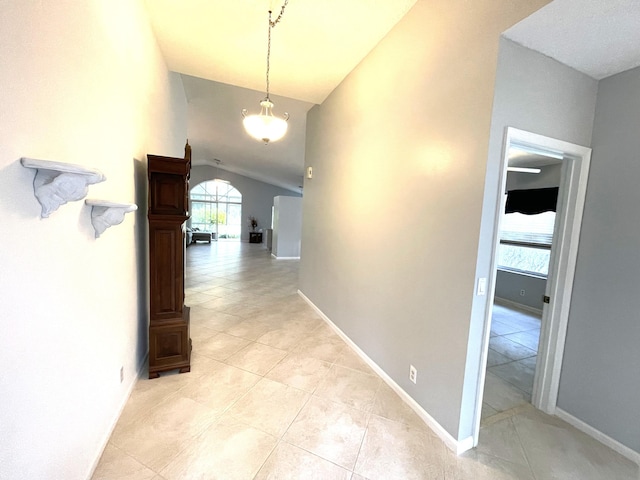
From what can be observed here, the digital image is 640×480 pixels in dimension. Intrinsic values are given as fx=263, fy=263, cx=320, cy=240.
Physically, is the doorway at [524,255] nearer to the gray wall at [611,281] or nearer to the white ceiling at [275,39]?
the gray wall at [611,281]

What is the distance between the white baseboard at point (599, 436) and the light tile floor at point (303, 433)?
52mm

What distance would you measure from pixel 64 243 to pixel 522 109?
101 inches

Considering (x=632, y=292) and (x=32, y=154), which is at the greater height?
(x=32, y=154)

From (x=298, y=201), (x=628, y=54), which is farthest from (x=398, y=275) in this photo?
(x=298, y=201)

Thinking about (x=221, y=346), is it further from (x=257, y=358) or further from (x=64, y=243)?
(x=64, y=243)

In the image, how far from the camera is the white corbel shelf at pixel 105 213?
1.42 metres

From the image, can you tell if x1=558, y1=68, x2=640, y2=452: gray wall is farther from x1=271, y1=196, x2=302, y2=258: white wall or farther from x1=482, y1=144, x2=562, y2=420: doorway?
x1=271, y1=196, x2=302, y2=258: white wall

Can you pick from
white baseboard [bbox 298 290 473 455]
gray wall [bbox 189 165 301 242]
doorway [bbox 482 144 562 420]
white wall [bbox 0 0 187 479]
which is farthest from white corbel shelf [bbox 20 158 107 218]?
gray wall [bbox 189 165 301 242]

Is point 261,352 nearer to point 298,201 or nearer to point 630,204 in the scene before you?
point 630,204

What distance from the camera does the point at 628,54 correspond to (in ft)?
5.27

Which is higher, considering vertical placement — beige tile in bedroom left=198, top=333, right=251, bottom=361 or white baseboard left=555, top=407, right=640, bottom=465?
white baseboard left=555, top=407, right=640, bottom=465

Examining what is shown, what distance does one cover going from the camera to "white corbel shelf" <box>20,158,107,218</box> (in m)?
0.95

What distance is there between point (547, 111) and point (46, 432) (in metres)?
3.12

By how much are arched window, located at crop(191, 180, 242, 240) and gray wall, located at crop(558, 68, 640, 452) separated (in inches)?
547
